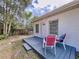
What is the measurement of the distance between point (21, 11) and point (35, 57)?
53.8ft

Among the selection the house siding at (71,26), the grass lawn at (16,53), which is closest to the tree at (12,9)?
the grass lawn at (16,53)

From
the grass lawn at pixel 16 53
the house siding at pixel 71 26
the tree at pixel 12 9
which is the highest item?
the tree at pixel 12 9

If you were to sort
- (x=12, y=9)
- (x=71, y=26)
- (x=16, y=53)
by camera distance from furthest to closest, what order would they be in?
(x=12, y=9) < (x=16, y=53) < (x=71, y=26)

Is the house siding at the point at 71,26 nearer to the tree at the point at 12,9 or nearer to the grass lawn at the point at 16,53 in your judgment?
the grass lawn at the point at 16,53

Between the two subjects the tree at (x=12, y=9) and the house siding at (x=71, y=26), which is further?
the tree at (x=12, y=9)

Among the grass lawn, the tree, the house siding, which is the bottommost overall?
the grass lawn

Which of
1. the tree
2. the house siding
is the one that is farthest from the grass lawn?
the tree

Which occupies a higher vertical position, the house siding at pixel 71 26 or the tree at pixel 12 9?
the tree at pixel 12 9

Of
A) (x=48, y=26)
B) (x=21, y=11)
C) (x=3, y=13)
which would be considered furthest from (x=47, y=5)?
(x=48, y=26)

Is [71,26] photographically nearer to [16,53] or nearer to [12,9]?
[16,53]

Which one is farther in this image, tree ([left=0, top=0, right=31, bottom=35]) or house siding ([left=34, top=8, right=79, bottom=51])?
tree ([left=0, top=0, right=31, bottom=35])

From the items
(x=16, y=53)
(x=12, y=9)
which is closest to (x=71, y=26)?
(x=16, y=53)

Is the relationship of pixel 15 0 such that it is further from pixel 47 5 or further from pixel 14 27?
pixel 14 27

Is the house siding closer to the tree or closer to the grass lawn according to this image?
the grass lawn
